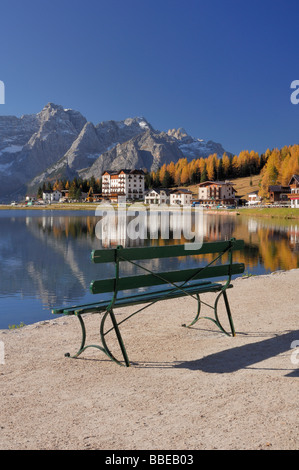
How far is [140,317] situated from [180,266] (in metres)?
16.1

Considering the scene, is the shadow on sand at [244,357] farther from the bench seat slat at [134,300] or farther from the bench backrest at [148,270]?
the bench backrest at [148,270]

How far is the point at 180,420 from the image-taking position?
208 inches

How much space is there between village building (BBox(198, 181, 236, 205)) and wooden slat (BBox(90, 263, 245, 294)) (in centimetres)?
15924

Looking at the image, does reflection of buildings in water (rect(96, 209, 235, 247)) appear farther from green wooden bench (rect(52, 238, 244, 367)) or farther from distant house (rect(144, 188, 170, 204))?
distant house (rect(144, 188, 170, 204))

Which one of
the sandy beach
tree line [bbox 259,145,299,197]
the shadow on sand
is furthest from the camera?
tree line [bbox 259,145,299,197]

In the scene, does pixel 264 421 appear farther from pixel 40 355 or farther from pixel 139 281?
pixel 40 355

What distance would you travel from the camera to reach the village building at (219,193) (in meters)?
167

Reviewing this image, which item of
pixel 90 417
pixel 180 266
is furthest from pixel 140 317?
pixel 180 266

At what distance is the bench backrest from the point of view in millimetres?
7496

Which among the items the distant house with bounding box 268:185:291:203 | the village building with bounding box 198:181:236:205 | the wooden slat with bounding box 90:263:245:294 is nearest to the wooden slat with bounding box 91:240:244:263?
the wooden slat with bounding box 90:263:245:294

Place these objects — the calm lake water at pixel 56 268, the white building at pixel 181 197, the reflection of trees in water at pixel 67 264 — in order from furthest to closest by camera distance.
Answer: the white building at pixel 181 197, the reflection of trees in water at pixel 67 264, the calm lake water at pixel 56 268

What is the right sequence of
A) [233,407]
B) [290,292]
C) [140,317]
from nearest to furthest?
[233,407]
[140,317]
[290,292]

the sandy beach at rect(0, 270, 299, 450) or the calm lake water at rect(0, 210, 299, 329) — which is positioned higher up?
the sandy beach at rect(0, 270, 299, 450)

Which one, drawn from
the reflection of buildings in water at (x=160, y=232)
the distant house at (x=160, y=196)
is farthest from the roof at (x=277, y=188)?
the reflection of buildings in water at (x=160, y=232)
